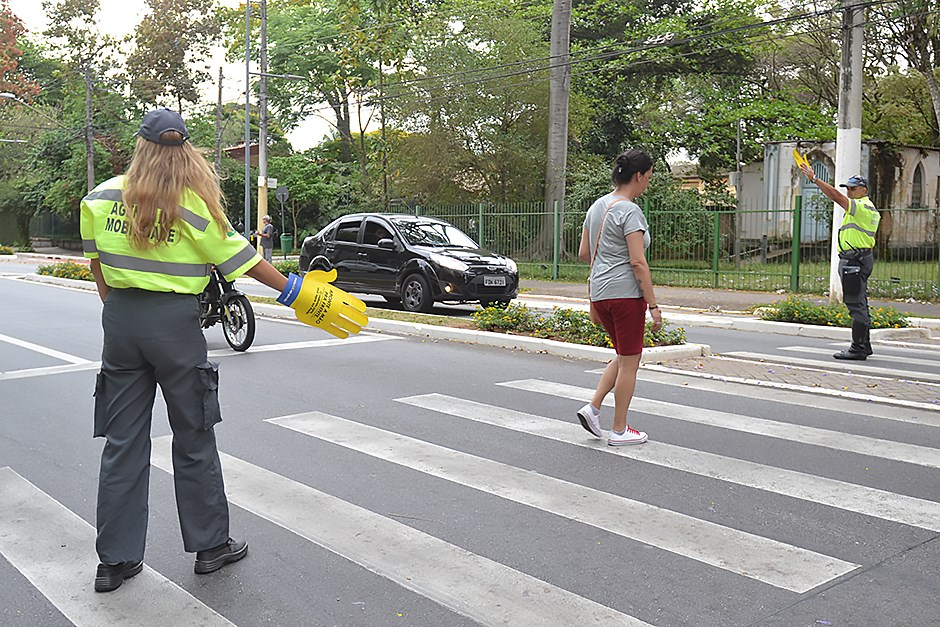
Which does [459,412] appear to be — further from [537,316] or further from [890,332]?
[890,332]

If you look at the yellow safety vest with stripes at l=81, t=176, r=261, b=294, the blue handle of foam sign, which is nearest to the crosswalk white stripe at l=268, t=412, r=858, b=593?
the blue handle of foam sign

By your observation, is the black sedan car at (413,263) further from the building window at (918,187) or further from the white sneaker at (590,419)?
the building window at (918,187)

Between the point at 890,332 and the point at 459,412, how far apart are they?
812 centimetres

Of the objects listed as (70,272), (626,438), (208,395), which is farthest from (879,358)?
(70,272)

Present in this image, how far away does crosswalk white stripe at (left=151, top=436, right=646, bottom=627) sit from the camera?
369 cm

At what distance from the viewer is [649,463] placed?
232 inches

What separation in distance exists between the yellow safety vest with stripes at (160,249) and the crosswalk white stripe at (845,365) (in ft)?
23.9

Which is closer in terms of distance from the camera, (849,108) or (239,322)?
(239,322)

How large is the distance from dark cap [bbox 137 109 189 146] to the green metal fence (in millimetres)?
16595

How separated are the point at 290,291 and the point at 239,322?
6852mm

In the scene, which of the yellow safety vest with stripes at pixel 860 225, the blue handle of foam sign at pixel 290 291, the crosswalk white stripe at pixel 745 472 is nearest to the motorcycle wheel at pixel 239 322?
the crosswalk white stripe at pixel 745 472

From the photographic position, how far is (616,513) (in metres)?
4.90

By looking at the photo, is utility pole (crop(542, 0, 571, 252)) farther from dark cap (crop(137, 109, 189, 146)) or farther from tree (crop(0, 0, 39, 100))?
tree (crop(0, 0, 39, 100))

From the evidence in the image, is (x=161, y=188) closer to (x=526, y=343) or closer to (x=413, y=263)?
(x=526, y=343)
